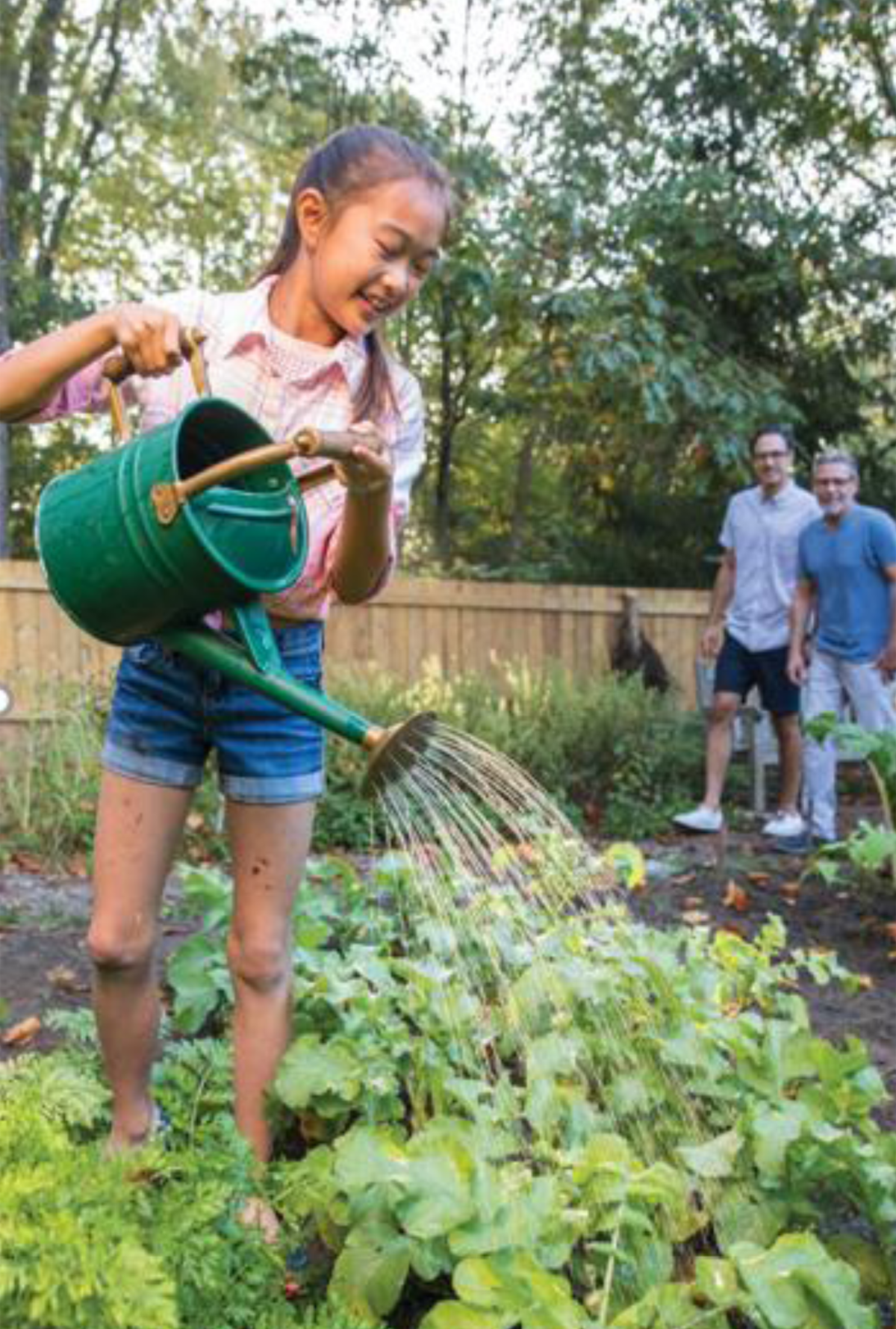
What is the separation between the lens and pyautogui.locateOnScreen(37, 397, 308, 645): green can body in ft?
4.94

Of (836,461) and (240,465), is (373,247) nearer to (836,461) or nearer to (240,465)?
(240,465)

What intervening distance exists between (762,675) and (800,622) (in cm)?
46

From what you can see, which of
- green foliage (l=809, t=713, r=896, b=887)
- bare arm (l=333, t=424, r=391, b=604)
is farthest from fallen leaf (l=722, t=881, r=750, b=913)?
bare arm (l=333, t=424, r=391, b=604)

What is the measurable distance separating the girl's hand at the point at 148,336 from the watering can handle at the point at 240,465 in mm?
176

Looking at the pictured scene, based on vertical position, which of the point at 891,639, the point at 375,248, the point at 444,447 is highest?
the point at 444,447

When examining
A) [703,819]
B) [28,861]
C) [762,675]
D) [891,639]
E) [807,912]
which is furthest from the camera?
[762,675]

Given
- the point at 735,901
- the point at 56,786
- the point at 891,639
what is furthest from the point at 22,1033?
the point at 891,639

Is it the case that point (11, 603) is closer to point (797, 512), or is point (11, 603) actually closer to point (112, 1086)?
point (797, 512)

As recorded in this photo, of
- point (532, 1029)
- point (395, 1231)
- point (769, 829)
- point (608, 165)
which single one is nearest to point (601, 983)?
point (532, 1029)

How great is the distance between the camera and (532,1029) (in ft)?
7.20

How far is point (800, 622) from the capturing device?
6.03 metres

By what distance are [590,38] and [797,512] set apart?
5.99 metres

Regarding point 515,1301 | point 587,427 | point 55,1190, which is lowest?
point 515,1301

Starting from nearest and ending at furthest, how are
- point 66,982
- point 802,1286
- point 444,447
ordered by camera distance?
point 802,1286
point 66,982
point 444,447
